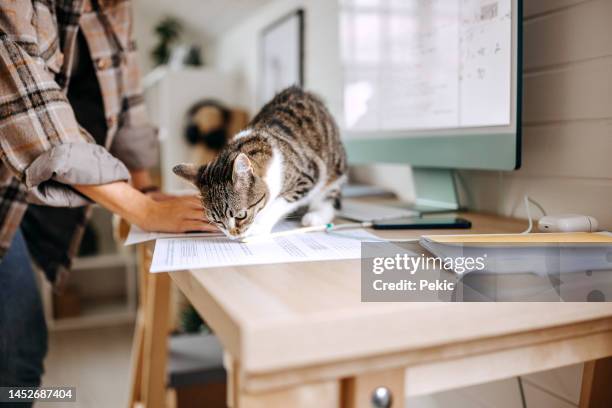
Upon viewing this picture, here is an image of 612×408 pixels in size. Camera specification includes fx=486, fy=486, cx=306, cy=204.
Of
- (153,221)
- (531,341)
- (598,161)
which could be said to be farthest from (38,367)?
(598,161)

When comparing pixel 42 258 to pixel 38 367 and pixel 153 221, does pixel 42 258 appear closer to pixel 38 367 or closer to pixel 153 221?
pixel 38 367

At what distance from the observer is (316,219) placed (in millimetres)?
919

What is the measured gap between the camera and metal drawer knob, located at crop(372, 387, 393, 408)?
0.45 metres

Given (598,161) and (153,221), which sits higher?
(598,161)

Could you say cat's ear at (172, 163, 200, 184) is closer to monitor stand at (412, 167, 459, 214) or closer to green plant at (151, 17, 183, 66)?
monitor stand at (412, 167, 459, 214)

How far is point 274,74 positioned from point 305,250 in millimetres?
1766

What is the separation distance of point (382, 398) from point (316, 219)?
495 millimetres

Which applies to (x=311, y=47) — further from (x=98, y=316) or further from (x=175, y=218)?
(x=98, y=316)

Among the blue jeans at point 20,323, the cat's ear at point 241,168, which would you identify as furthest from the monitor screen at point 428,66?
the blue jeans at point 20,323

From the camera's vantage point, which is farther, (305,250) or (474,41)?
(474,41)

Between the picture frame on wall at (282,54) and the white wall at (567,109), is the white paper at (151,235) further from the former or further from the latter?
the picture frame on wall at (282,54)

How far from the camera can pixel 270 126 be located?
3.27 feet

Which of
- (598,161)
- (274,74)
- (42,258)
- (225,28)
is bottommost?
(42,258)

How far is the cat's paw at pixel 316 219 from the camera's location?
35.7 inches
